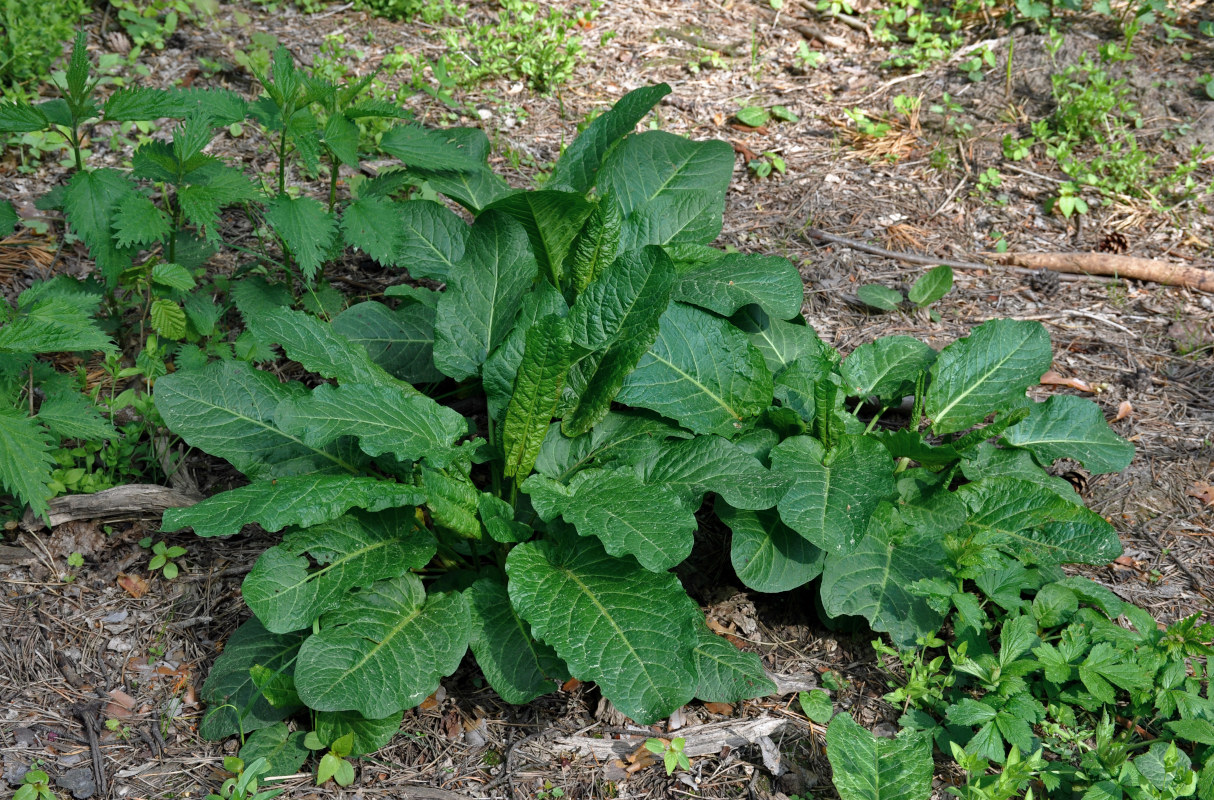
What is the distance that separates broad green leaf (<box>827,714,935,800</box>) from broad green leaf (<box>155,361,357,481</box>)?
1.64 m

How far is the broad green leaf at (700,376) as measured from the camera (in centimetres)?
289

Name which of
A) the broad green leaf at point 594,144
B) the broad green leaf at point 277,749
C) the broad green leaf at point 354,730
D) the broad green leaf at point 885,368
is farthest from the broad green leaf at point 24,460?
the broad green leaf at point 885,368

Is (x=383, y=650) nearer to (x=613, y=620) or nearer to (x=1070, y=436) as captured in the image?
(x=613, y=620)

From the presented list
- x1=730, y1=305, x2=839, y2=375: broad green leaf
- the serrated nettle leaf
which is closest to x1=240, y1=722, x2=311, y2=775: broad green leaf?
the serrated nettle leaf

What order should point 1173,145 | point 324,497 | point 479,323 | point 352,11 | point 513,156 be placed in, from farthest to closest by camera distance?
point 352,11 < point 1173,145 < point 513,156 < point 479,323 < point 324,497

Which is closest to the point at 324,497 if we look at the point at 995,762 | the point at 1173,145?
the point at 995,762

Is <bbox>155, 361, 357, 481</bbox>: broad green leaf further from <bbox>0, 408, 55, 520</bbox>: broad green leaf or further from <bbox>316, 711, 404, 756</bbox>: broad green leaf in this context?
<bbox>316, 711, 404, 756</bbox>: broad green leaf

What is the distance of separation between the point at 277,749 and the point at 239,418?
3.29ft

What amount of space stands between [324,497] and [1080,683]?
7.23ft

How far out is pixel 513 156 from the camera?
4219mm

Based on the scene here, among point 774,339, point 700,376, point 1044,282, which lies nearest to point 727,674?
point 700,376

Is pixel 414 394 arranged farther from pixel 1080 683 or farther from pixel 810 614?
pixel 1080 683

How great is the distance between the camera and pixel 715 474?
260 cm

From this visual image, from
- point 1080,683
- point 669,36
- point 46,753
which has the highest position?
point 669,36
